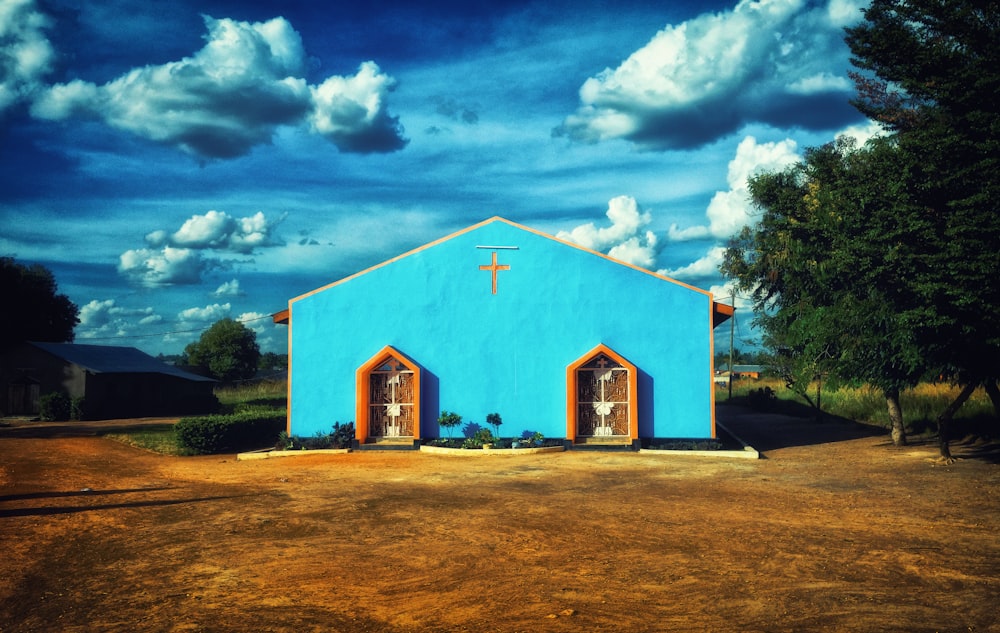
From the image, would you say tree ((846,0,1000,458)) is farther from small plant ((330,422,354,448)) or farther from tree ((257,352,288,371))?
tree ((257,352,288,371))

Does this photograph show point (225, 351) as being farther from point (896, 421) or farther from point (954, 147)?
point (954, 147)

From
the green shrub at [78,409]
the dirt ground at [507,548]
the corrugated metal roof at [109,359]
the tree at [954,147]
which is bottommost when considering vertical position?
the dirt ground at [507,548]

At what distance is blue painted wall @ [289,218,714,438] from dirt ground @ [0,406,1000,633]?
3.54m

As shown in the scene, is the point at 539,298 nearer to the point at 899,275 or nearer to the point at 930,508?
the point at 899,275

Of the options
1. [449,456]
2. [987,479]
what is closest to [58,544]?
[449,456]

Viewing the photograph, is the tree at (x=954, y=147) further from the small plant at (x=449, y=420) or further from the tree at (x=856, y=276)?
the small plant at (x=449, y=420)

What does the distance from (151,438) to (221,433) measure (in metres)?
4.21

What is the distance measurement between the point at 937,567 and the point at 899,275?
426 inches

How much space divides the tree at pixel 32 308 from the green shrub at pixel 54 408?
41.5 feet

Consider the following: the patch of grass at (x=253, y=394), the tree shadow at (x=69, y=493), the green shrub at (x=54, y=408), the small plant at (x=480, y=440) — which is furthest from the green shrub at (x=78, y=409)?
the small plant at (x=480, y=440)

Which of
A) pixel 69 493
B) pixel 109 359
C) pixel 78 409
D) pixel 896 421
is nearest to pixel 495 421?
pixel 69 493

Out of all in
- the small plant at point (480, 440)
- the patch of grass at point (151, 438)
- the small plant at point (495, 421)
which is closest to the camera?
the small plant at point (480, 440)

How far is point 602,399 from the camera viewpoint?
2008cm

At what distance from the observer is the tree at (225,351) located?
52.7m
